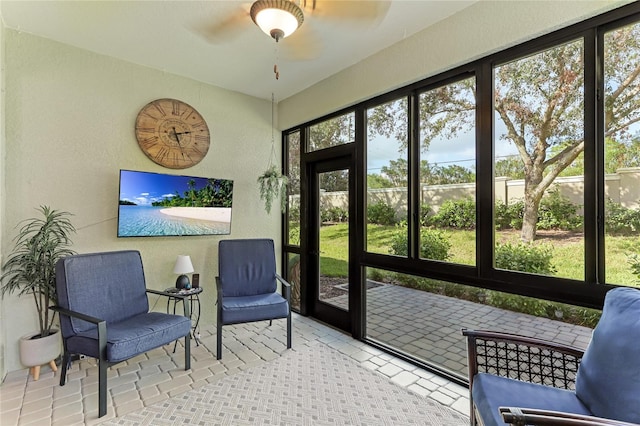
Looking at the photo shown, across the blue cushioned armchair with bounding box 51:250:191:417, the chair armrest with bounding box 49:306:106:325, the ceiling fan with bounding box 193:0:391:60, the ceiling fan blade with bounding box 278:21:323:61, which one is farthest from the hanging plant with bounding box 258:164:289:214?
the chair armrest with bounding box 49:306:106:325

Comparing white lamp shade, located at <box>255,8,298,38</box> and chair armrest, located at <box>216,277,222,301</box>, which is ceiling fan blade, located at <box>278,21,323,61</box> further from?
chair armrest, located at <box>216,277,222,301</box>

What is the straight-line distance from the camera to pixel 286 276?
14.2ft

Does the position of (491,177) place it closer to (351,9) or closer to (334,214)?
(351,9)

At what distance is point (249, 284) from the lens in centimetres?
350

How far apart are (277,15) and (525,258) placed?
2.43 meters

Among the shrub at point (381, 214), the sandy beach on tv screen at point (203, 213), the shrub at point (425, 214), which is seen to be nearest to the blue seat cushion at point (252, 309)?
the sandy beach on tv screen at point (203, 213)

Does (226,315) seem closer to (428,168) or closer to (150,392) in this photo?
(150,392)

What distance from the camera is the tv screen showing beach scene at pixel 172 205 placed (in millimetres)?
3057

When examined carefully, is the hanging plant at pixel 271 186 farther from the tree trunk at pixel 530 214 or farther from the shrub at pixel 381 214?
the tree trunk at pixel 530 214

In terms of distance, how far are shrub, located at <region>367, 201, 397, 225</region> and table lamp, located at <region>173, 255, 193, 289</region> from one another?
79.3 inches

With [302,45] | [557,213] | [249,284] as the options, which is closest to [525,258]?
[557,213]

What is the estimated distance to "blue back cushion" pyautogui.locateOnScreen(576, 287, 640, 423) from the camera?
4.10ft

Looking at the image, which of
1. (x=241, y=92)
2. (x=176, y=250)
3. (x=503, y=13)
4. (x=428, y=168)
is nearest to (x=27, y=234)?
(x=176, y=250)

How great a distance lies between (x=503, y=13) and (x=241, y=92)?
2.97m
